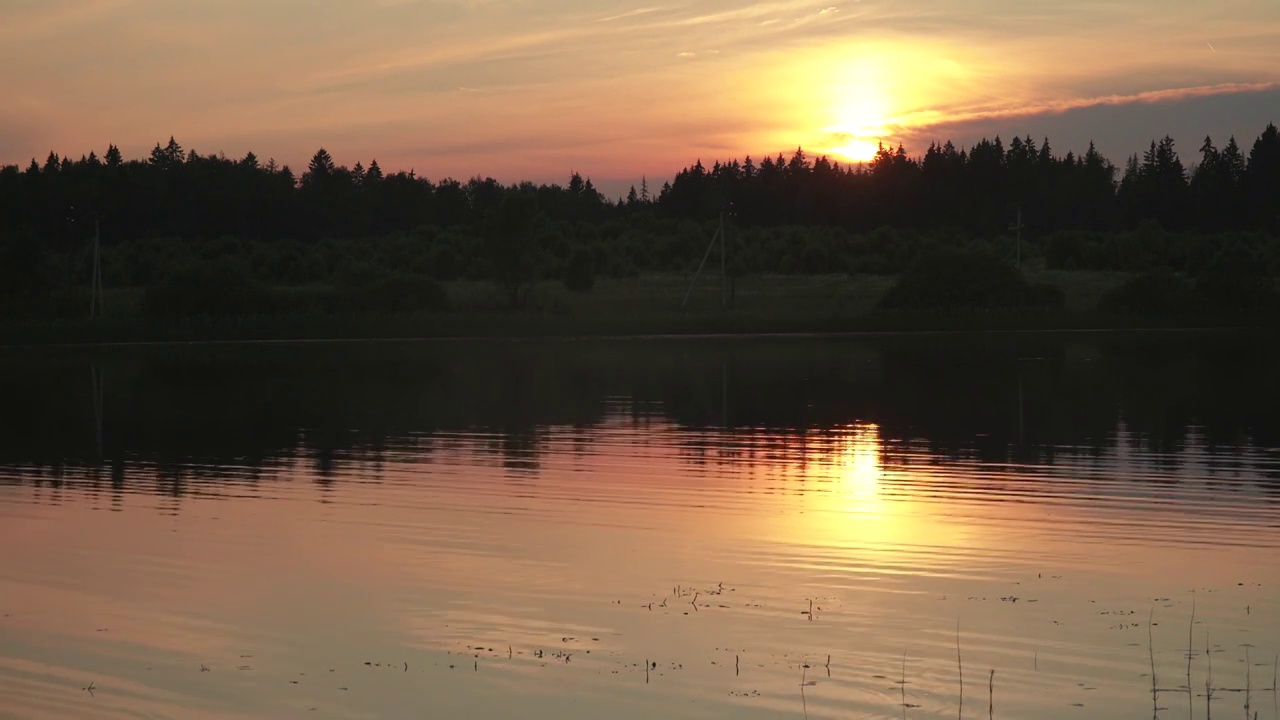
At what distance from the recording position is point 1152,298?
86.6m

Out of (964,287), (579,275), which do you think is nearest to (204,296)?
(579,275)

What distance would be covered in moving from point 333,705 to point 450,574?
428 centimetres

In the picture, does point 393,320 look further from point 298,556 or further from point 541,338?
point 298,556

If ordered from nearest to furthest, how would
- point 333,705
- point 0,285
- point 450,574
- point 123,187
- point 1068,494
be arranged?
1. point 333,705
2. point 450,574
3. point 1068,494
4. point 0,285
5. point 123,187

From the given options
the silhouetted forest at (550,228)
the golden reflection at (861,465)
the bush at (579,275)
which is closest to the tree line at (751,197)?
the silhouetted forest at (550,228)

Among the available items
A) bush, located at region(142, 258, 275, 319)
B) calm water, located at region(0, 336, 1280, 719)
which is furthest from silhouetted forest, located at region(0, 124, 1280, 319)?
calm water, located at region(0, 336, 1280, 719)

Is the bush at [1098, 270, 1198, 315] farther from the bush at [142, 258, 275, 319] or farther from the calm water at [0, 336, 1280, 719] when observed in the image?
the calm water at [0, 336, 1280, 719]

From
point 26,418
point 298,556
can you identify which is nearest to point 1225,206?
point 26,418

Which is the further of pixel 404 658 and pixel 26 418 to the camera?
pixel 26 418

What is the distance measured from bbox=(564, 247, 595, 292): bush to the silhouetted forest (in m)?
0.20

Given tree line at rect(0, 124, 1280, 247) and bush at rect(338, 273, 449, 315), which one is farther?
tree line at rect(0, 124, 1280, 247)

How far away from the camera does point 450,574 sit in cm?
1402

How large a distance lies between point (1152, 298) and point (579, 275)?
135 feet

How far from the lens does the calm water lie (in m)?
10.1
